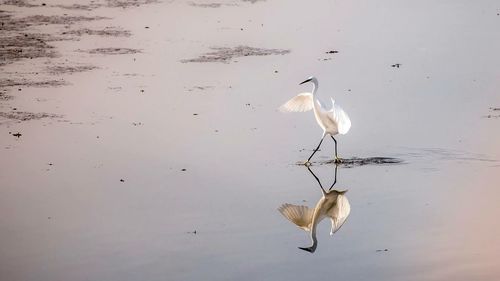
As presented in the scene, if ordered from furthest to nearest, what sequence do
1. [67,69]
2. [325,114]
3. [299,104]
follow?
[67,69] < [299,104] < [325,114]

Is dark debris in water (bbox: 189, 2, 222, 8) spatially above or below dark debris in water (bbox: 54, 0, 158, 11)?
above

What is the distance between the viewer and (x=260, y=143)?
13.2m

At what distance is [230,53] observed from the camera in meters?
19.2

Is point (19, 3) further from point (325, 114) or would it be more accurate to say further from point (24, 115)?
point (325, 114)

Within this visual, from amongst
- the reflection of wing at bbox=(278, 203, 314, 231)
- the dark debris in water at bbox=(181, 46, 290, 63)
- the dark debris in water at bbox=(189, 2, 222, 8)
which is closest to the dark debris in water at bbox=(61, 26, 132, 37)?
the dark debris in water at bbox=(181, 46, 290, 63)

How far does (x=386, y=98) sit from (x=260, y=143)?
3339mm

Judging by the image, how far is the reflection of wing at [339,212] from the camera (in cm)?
1024

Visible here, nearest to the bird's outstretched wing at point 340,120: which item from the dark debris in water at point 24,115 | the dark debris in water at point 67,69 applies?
the dark debris in water at point 24,115

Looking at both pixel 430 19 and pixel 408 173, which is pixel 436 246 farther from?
pixel 430 19

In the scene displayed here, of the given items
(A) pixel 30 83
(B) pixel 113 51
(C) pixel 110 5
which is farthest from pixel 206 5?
(A) pixel 30 83

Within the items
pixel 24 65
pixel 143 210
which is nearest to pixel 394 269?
pixel 143 210

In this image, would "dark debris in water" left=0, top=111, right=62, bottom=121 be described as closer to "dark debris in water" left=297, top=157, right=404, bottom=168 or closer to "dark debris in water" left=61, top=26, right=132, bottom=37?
"dark debris in water" left=297, top=157, right=404, bottom=168

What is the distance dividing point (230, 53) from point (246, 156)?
22.7 ft

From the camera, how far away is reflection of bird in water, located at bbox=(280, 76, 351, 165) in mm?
12633
